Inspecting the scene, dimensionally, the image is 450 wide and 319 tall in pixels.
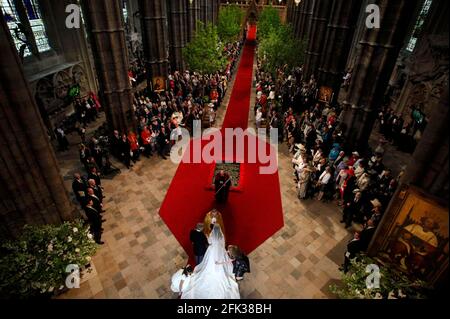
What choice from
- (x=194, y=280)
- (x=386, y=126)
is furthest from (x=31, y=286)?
(x=386, y=126)

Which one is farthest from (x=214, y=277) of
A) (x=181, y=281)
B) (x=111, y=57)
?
(x=111, y=57)

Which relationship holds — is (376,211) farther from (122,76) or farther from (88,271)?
(122,76)

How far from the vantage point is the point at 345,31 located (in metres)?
16.9

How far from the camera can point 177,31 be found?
2350cm

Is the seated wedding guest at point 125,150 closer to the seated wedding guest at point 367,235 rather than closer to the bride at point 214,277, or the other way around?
the bride at point 214,277

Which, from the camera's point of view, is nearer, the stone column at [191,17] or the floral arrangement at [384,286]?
the floral arrangement at [384,286]

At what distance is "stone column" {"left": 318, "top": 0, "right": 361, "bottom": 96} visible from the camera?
648 inches

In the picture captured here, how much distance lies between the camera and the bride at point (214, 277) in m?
6.68

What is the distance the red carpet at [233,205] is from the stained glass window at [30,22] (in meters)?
11.0

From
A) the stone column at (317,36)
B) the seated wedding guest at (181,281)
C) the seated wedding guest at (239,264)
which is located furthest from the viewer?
the stone column at (317,36)

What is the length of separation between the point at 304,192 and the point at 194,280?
5.94m

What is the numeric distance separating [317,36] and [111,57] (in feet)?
53.7

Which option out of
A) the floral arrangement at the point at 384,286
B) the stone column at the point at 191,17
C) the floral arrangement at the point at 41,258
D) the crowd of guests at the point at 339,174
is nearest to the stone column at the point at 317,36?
the crowd of guests at the point at 339,174
